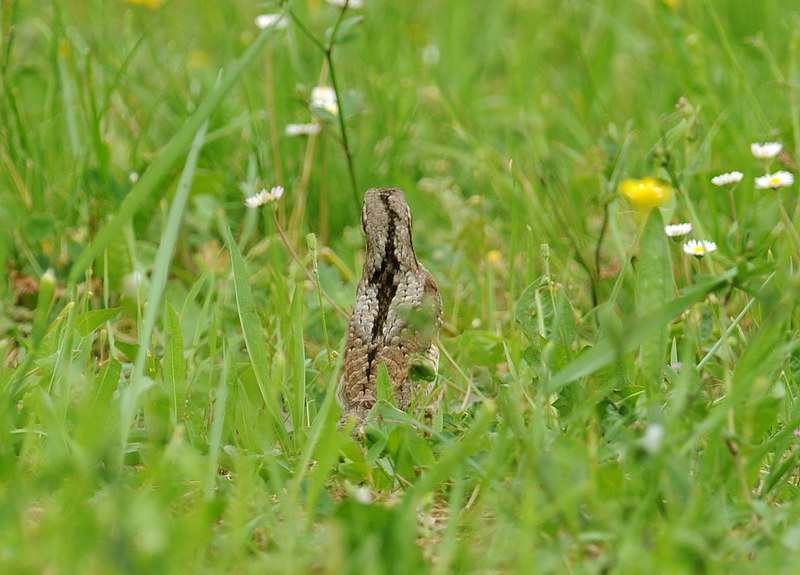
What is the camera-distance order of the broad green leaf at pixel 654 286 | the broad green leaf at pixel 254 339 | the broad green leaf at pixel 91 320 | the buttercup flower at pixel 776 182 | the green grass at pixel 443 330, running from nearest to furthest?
1. the green grass at pixel 443 330
2. the broad green leaf at pixel 654 286
3. the broad green leaf at pixel 254 339
4. the broad green leaf at pixel 91 320
5. the buttercup flower at pixel 776 182

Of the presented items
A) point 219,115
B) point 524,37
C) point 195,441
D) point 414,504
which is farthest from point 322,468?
point 524,37

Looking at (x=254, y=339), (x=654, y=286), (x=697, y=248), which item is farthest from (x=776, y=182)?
(x=254, y=339)

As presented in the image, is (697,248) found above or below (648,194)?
below

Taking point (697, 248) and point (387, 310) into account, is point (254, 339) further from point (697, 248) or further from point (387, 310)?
point (697, 248)

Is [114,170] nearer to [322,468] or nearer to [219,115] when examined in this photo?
[219,115]

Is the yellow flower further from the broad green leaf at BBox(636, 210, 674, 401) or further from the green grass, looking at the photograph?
the broad green leaf at BBox(636, 210, 674, 401)

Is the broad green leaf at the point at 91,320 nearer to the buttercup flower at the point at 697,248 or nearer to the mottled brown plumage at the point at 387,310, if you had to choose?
the mottled brown plumage at the point at 387,310

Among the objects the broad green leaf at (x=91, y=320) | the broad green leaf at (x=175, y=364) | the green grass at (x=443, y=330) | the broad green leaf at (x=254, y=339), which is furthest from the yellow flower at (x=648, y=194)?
the broad green leaf at (x=91, y=320)

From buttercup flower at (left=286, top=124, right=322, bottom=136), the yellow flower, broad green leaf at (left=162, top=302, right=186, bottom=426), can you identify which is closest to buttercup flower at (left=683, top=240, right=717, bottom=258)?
the yellow flower
